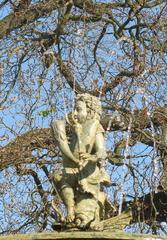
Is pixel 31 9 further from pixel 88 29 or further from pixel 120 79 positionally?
pixel 120 79

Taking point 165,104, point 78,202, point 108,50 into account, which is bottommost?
point 78,202

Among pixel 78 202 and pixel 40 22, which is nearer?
pixel 78 202

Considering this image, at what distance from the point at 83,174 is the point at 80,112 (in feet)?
2.35

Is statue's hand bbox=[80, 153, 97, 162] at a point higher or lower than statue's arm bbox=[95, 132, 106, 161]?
lower

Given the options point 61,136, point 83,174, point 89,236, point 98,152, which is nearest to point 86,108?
point 61,136

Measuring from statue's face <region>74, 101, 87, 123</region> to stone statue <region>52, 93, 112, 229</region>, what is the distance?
6 centimetres

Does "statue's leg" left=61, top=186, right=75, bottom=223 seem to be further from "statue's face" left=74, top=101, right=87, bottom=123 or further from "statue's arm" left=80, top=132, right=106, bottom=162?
"statue's face" left=74, top=101, right=87, bottom=123

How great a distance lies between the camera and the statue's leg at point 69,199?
26.4 feet

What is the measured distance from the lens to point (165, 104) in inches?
549

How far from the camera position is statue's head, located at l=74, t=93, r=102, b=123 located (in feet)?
28.0

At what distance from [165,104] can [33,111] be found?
2.19 meters

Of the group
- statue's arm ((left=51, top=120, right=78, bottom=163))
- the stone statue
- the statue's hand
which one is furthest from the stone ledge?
statue's arm ((left=51, top=120, right=78, bottom=163))

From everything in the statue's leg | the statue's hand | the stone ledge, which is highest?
the statue's hand

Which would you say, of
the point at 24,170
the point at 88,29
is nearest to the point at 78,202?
the point at 24,170
